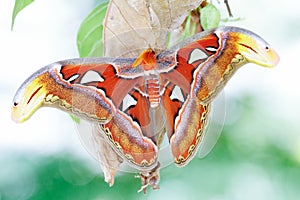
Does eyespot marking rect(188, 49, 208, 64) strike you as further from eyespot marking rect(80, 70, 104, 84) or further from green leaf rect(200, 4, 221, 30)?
green leaf rect(200, 4, 221, 30)

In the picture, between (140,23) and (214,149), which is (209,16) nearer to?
(140,23)

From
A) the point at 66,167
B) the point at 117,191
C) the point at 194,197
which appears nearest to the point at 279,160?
the point at 194,197

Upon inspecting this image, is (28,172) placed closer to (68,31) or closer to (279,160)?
(68,31)

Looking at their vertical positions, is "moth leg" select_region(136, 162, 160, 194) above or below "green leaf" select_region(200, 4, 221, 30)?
below

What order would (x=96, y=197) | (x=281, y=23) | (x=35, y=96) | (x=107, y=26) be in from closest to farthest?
(x=35, y=96) < (x=107, y=26) < (x=96, y=197) < (x=281, y=23)

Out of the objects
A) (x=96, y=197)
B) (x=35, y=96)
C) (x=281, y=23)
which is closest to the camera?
(x=35, y=96)

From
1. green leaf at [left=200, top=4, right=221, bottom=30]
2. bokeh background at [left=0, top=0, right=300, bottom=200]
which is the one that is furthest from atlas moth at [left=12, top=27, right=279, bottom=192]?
bokeh background at [left=0, top=0, right=300, bottom=200]

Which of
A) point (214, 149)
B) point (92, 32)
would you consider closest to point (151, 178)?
point (92, 32)

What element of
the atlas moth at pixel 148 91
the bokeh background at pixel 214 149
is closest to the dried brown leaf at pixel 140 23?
the atlas moth at pixel 148 91
